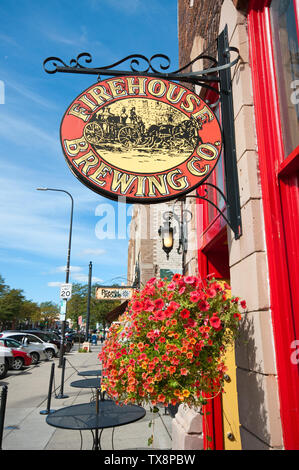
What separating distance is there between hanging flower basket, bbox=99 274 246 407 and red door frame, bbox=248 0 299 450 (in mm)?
342

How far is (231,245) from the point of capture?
10.7 ft

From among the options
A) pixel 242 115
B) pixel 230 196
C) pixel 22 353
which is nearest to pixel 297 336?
pixel 230 196

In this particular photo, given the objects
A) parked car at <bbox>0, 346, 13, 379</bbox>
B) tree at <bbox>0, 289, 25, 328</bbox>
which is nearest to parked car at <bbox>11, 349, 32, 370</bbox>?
parked car at <bbox>0, 346, 13, 379</bbox>

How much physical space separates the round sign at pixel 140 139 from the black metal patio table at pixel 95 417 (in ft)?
8.63

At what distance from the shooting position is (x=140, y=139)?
10.2ft

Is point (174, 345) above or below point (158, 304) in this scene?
below

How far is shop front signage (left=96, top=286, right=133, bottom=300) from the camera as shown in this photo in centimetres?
2204

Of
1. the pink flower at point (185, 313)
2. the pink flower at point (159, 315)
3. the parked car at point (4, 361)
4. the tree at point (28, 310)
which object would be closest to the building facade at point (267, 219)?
the pink flower at point (185, 313)

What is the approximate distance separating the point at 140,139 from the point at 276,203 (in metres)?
1.34

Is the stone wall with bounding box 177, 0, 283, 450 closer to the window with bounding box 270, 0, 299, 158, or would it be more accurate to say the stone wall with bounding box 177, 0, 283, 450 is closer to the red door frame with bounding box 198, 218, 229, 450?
the window with bounding box 270, 0, 299, 158

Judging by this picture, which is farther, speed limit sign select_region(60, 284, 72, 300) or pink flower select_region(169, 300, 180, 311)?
speed limit sign select_region(60, 284, 72, 300)

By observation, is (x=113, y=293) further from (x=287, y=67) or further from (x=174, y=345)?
(x=287, y=67)

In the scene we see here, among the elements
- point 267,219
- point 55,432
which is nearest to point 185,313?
point 267,219

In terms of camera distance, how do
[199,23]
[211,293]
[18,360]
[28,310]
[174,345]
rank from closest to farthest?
[174,345] → [211,293] → [199,23] → [18,360] → [28,310]
